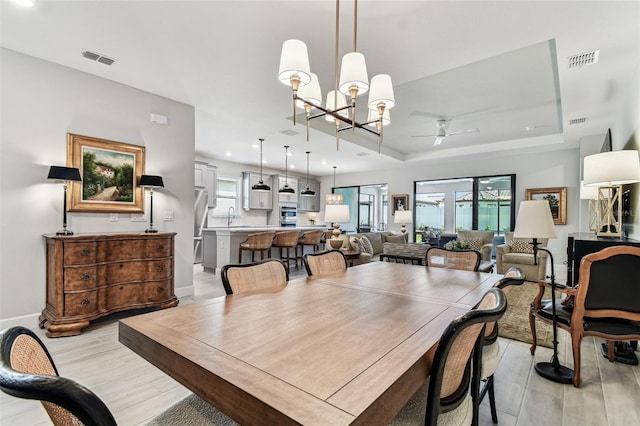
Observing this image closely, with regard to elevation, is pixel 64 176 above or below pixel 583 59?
below

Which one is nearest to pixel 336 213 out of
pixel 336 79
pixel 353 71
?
pixel 336 79

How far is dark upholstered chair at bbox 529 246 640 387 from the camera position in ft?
6.70

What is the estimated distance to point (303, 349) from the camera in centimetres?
99

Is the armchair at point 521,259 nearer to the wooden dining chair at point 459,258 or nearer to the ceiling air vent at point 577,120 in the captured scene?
the ceiling air vent at point 577,120

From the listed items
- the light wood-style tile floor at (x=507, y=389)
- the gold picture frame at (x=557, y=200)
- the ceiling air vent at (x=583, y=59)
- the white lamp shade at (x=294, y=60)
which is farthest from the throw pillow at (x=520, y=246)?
the white lamp shade at (x=294, y=60)

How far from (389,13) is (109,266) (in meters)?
3.58

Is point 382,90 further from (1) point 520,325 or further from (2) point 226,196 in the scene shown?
(2) point 226,196

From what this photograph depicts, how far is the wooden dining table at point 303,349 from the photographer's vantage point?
28.6 inches

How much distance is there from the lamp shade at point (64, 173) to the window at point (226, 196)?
5222mm

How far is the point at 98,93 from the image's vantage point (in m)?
3.46

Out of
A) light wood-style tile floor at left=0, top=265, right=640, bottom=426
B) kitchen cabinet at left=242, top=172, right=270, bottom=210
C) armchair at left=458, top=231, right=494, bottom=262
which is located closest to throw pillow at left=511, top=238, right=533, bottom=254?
armchair at left=458, top=231, right=494, bottom=262

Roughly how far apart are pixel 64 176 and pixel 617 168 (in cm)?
505

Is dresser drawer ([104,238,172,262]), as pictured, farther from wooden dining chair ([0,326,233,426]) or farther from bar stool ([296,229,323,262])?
bar stool ([296,229,323,262])

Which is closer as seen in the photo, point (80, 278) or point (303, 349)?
point (303, 349)
